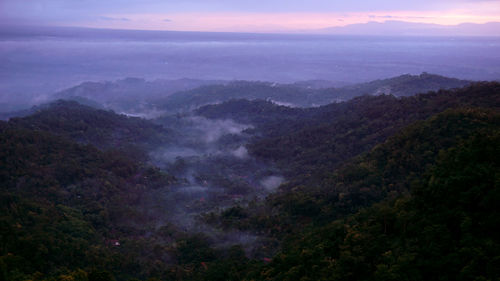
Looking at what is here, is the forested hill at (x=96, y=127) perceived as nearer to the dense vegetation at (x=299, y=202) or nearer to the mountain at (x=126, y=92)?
the dense vegetation at (x=299, y=202)

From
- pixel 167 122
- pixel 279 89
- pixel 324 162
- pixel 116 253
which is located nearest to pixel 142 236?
pixel 116 253

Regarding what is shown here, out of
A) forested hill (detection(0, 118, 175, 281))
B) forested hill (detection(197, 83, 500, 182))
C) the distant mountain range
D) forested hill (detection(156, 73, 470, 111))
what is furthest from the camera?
forested hill (detection(156, 73, 470, 111))

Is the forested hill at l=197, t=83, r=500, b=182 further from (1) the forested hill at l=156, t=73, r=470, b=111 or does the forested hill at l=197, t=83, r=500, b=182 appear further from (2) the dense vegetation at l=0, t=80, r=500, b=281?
(1) the forested hill at l=156, t=73, r=470, b=111

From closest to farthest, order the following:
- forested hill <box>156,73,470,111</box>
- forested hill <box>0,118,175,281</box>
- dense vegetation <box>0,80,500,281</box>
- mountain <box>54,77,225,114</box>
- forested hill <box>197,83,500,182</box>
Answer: dense vegetation <box>0,80,500,281</box>, forested hill <box>0,118,175,281</box>, forested hill <box>197,83,500,182</box>, forested hill <box>156,73,470,111</box>, mountain <box>54,77,225,114</box>

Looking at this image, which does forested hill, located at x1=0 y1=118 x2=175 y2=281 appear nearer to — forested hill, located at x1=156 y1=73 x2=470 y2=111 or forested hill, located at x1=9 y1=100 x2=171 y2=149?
forested hill, located at x1=9 y1=100 x2=171 y2=149

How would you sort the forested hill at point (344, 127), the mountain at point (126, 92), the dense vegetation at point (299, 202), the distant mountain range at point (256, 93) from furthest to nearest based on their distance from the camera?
1. the mountain at point (126, 92)
2. the distant mountain range at point (256, 93)
3. the forested hill at point (344, 127)
4. the dense vegetation at point (299, 202)

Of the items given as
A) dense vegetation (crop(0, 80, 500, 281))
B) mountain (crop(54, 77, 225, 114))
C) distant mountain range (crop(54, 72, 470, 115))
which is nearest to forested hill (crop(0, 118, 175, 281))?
dense vegetation (crop(0, 80, 500, 281))

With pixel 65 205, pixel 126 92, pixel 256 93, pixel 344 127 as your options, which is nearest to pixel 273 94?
pixel 256 93

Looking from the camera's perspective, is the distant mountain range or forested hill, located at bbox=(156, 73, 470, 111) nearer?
the distant mountain range

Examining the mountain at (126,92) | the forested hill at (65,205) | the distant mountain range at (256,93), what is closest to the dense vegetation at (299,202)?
the forested hill at (65,205)
